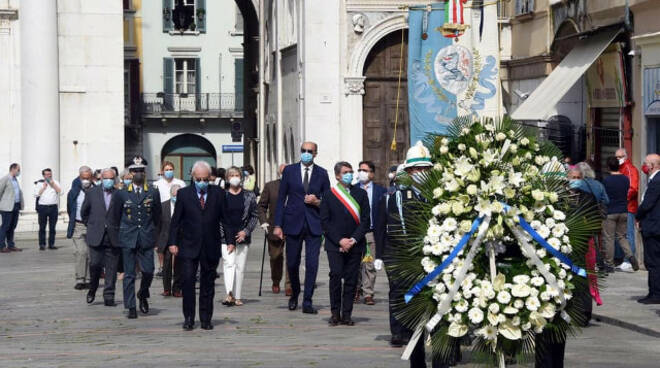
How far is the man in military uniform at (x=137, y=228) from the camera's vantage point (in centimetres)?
1614

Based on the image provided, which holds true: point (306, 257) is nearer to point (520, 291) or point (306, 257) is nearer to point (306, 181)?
point (306, 181)

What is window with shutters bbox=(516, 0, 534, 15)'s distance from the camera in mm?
29844

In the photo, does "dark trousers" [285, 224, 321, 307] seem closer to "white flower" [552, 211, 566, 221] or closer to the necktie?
the necktie

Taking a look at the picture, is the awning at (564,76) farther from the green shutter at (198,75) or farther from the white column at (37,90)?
the green shutter at (198,75)

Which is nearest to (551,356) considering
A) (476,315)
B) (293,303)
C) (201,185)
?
(476,315)

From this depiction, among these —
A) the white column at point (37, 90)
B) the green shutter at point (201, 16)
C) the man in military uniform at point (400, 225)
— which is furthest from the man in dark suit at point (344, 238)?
the green shutter at point (201, 16)

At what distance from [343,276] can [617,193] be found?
23.6ft

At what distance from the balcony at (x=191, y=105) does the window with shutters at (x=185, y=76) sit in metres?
0.48

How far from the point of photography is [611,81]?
80.7 ft

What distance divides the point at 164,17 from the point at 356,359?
56.6 meters

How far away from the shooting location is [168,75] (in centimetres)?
6769

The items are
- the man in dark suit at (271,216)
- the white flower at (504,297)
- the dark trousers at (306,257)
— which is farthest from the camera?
the man in dark suit at (271,216)

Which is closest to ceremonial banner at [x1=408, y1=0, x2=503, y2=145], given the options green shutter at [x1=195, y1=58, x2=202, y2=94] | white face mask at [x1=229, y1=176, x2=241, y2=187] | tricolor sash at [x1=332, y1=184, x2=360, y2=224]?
white face mask at [x1=229, y1=176, x2=241, y2=187]

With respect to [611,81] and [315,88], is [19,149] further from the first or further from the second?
[611,81]
